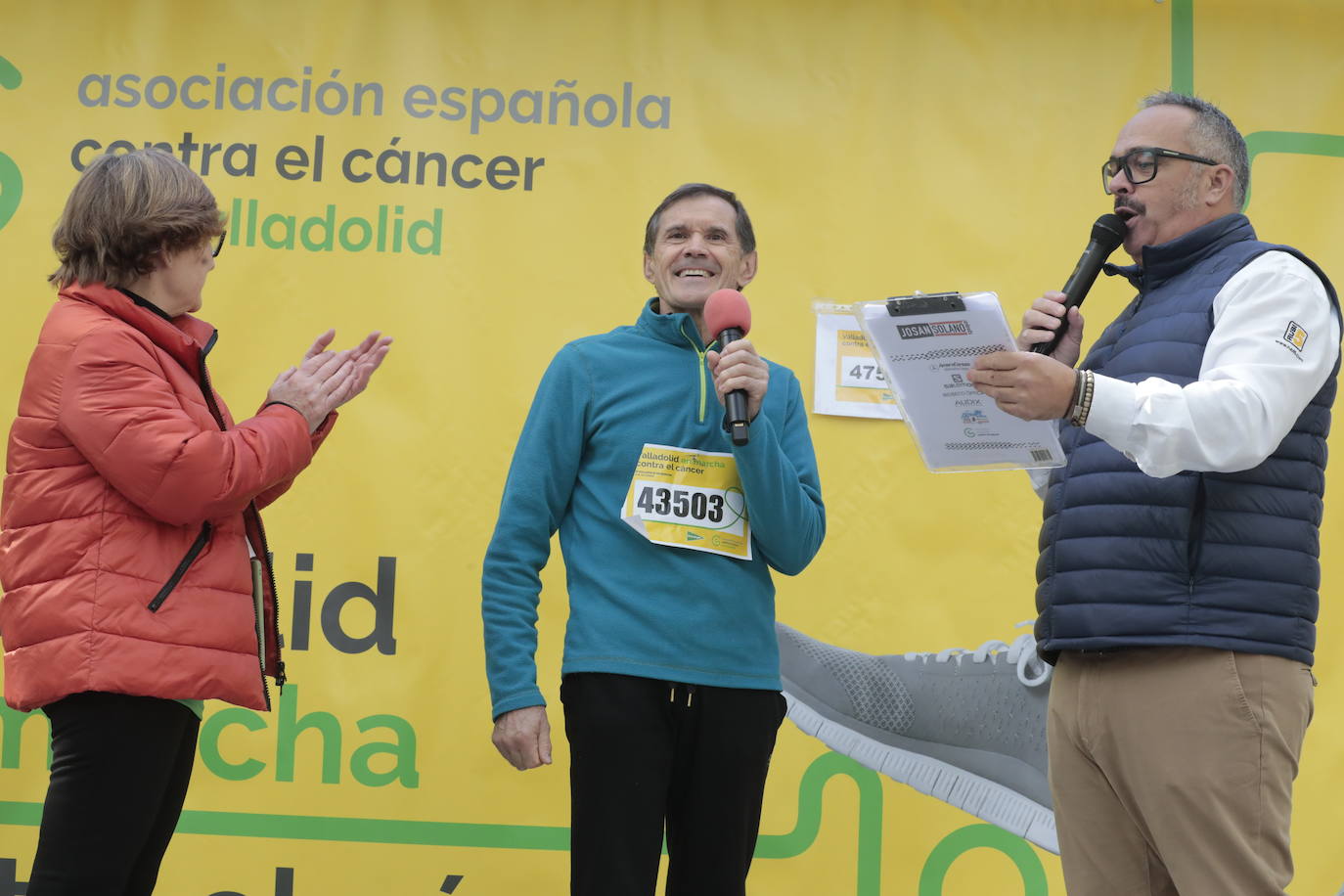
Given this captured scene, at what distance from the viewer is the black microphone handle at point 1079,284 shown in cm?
224

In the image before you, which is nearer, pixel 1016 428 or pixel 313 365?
pixel 1016 428

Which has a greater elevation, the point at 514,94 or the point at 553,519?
the point at 514,94

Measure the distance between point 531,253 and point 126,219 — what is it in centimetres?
136

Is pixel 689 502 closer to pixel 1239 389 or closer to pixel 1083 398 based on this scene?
pixel 1083 398

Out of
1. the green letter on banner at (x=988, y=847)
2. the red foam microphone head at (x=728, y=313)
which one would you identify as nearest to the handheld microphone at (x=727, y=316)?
the red foam microphone head at (x=728, y=313)

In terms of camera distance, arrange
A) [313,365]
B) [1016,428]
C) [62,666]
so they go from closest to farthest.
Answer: [62,666]
[1016,428]
[313,365]

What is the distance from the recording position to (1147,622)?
6.73ft

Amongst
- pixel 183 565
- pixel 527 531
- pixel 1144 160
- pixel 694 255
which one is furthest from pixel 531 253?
pixel 1144 160

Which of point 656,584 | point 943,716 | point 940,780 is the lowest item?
point 940,780

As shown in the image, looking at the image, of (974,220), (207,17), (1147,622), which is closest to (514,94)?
(207,17)

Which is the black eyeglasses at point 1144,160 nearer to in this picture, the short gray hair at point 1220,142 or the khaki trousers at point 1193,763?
the short gray hair at point 1220,142

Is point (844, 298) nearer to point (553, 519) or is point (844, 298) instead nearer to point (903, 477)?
point (903, 477)

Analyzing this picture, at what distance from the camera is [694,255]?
250cm

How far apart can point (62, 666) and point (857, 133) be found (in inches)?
92.3
